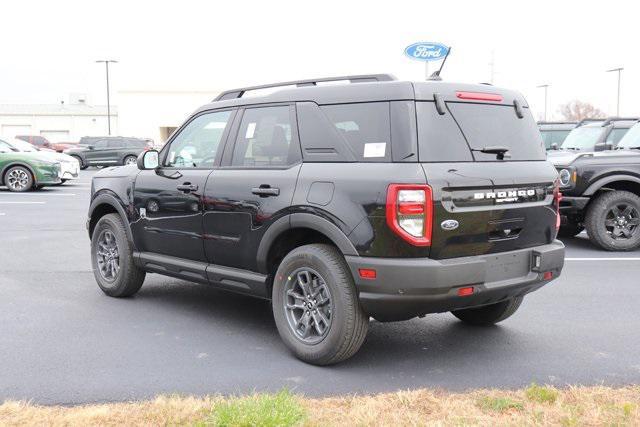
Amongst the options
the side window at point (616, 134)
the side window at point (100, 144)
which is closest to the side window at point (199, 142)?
the side window at point (616, 134)

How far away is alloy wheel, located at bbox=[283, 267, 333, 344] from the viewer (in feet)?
15.1

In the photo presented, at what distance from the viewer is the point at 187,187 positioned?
5660 mm

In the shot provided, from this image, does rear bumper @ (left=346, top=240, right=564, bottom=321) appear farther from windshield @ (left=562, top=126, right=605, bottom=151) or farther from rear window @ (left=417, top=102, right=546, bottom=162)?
windshield @ (left=562, top=126, right=605, bottom=151)

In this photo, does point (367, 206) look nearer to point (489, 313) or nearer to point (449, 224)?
point (449, 224)

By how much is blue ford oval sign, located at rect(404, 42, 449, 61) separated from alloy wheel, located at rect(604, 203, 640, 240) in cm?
459

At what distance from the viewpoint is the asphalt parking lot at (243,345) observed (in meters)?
4.35

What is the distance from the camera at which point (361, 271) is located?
14.1 ft

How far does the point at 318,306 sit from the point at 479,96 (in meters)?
1.84

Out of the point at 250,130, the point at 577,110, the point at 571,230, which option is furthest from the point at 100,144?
the point at 577,110

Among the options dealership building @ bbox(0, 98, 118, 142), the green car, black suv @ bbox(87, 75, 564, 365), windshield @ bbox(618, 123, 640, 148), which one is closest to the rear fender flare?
black suv @ bbox(87, 75, 564, 365)

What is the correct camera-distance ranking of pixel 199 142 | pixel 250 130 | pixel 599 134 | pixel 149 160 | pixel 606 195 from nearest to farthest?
pixel 250 130 < pixel 199 142 < pixel 149 160 < pixel 606 195 < pixel 599 134

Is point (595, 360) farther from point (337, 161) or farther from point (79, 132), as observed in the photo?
point (79, 132)

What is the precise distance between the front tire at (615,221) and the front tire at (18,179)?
47.6 ft

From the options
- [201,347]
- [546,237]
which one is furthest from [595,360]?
[201,347]
